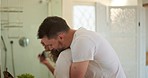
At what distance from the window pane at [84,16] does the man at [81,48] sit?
298 cm

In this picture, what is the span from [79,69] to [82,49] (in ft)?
0.26

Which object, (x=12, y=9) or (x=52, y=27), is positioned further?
(x=12, y=9)

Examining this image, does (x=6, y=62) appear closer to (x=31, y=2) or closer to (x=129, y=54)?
(x=31, y=2)

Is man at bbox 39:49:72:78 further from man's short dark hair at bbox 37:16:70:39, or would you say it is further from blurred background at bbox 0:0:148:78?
blurred background at bbox 0:0:148:78

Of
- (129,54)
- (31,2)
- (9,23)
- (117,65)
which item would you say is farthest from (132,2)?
(117,65)

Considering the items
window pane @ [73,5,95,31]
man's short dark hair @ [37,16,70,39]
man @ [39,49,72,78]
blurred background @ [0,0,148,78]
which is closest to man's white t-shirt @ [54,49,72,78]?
man @ [39,49,72,78]

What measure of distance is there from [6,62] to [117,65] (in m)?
2.70

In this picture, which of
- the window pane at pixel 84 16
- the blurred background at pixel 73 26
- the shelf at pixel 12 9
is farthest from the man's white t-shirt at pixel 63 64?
the window pane at pixel 84 16

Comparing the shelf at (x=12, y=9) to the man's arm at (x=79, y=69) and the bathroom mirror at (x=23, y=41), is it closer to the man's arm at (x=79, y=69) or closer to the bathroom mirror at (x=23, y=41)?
the bathroom mirror at (x=23, y=41)

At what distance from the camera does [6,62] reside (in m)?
3.54

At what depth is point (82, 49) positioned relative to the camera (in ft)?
3.14

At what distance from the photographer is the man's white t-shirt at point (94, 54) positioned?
3.16 feet

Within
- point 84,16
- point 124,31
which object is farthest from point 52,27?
point 124,31

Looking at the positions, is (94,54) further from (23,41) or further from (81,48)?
(23,41)
